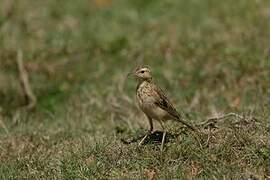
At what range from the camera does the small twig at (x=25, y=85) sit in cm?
1033

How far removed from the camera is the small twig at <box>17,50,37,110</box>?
10330 mm

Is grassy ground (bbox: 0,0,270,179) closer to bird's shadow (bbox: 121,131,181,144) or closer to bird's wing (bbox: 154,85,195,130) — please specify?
bird's shadow (bbox: 121,131,181,144)

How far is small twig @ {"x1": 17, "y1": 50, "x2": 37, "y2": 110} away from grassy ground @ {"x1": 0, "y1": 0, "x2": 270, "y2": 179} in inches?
4.9

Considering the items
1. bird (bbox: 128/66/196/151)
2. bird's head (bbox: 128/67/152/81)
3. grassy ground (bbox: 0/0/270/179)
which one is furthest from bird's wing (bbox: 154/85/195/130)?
grassy ground (bbox: 0/0/270/179)

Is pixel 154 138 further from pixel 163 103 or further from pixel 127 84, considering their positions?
pixel 127 84

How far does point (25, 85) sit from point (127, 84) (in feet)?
5.14

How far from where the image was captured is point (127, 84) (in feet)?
34.0

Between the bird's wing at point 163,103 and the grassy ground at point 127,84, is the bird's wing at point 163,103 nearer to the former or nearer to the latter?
the bird's wing at point 163,103

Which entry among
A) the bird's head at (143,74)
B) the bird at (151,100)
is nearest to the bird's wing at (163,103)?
the bird at (151,100)

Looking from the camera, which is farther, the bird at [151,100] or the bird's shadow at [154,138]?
the bird's shadow at [154,138]

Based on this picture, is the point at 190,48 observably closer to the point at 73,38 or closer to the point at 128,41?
the point at 128,41

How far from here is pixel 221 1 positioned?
40.7ft

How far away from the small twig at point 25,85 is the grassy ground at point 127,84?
0.41 ft

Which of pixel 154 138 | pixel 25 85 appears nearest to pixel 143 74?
pixel 154 138
